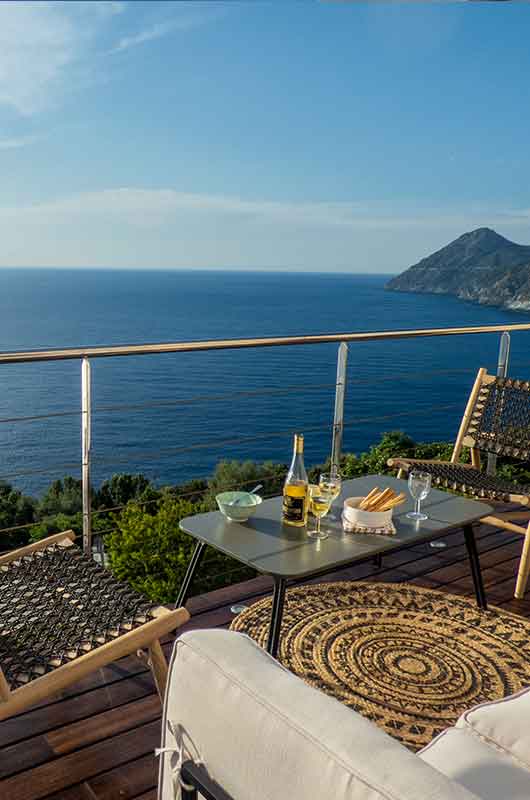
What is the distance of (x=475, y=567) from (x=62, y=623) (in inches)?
57.4

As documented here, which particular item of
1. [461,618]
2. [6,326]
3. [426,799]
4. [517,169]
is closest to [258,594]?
[461,618]

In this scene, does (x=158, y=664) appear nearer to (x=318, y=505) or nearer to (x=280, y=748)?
(x=318, y=505)

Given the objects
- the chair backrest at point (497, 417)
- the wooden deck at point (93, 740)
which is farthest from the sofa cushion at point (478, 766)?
the chair backrest at point (497, 417)

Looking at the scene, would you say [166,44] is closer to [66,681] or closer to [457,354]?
[457,354]

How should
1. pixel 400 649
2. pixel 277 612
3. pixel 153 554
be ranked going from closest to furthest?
1. pixel 277 612
2. pixel 400 649
3. pixel 153 554

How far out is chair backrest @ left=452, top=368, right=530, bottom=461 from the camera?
3.44 m

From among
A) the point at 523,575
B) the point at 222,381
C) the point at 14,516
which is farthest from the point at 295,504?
the point at 222,381

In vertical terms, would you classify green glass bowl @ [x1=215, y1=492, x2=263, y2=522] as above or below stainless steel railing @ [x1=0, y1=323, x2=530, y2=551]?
below

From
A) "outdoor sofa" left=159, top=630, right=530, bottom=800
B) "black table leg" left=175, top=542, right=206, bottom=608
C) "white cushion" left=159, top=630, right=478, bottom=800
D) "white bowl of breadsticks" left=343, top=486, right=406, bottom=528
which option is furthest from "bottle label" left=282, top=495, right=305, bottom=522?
"white cushion" left=159, top=630, right=478, bottom=800

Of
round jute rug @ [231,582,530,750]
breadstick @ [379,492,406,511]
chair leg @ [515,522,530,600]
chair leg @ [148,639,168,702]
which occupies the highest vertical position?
breadstick @ [379,492,406,511]

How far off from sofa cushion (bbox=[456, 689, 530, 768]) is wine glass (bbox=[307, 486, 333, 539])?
96 cm

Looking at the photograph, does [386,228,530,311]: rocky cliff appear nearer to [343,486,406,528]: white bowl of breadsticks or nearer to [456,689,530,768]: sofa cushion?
[343,486,406,528]: white bowl of breadsticks

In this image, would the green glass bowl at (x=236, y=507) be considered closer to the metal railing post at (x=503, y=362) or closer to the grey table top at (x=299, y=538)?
the grey table top at (x=299, y=538)

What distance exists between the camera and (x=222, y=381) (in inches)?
1049
